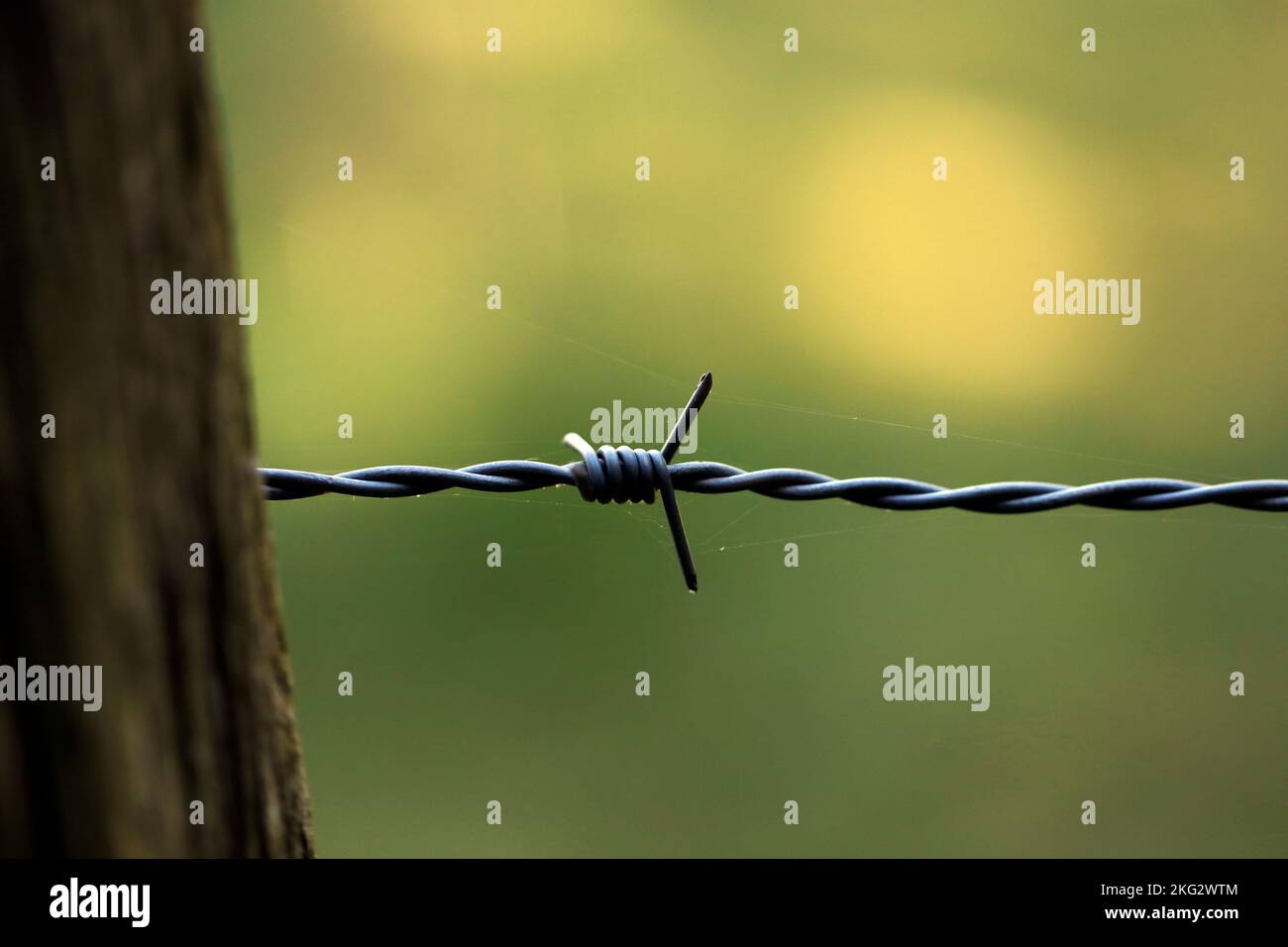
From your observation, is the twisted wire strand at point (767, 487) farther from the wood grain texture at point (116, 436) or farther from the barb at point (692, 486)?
the wood grain texture at point (116, 436)

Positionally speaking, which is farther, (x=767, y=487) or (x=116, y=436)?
(x=767, y=487)

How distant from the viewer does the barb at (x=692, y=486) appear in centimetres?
176

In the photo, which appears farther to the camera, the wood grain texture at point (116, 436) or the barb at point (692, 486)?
the barb at point (692, 486)

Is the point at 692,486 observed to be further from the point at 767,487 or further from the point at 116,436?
the point at 116,436

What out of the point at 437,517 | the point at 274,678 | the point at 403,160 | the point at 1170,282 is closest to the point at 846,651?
the point at 437,517

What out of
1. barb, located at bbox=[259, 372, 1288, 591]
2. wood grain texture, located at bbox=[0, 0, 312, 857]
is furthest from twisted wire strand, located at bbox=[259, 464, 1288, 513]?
A: wood grain texture, located at bbox=[0, 0, 312, 857]

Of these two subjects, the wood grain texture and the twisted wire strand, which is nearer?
the wood grain texture

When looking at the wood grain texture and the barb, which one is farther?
the barb

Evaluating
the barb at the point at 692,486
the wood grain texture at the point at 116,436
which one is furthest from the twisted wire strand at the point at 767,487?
the wood grain texture at the point at 116,436

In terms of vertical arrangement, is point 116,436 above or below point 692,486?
below

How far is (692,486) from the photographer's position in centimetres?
188

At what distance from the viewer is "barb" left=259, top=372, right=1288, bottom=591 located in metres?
1.76

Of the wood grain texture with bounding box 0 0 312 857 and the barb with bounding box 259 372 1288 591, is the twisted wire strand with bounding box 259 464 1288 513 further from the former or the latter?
the wood grain texture with bounding box 0 0 312 857

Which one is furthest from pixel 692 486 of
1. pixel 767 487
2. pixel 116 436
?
pixel 116 436
